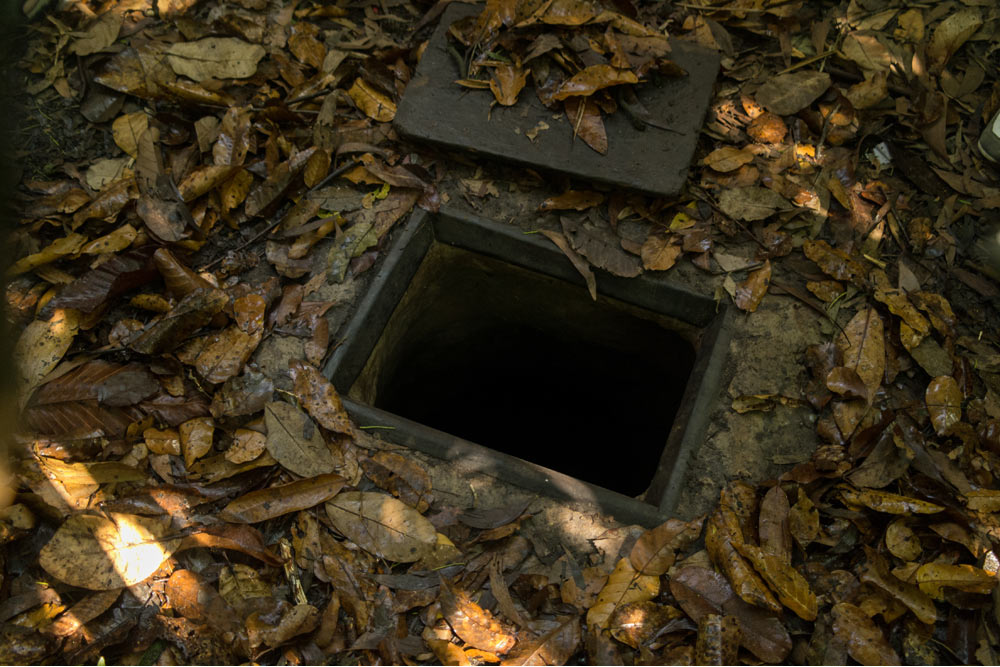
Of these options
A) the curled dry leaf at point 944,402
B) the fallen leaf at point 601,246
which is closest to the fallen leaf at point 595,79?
the fallen leaf at point 601,246

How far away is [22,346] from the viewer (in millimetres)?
2076

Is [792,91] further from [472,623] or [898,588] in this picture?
[472,623]

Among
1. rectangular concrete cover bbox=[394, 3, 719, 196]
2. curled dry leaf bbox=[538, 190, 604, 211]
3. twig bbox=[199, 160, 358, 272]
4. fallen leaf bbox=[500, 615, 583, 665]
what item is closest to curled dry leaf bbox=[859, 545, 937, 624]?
fallen leaf bbox=[500, 615, 583, 665]


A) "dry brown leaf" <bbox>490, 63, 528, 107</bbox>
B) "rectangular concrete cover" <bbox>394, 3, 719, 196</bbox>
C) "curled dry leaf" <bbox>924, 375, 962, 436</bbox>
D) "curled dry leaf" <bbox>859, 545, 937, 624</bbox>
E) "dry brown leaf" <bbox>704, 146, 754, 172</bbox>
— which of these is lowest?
"curled dry leaf" <bbox>859, 545, 937, 624</bbox>

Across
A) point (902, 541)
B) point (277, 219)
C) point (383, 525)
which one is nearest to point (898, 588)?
point (902, 541)

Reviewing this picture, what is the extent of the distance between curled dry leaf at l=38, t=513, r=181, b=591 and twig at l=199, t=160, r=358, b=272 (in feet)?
2.76

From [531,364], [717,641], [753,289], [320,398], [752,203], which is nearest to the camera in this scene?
[717,641]

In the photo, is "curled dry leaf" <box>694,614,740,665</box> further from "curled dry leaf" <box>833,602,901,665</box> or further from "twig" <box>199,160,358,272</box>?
"twig" <box>199,160,358,272</box>

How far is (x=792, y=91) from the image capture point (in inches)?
98.2

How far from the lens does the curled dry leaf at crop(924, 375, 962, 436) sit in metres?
1.95

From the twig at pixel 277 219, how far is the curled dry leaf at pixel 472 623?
4.25 ft

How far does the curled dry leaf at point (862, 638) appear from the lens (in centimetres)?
168

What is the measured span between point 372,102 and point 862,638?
2.27 metres

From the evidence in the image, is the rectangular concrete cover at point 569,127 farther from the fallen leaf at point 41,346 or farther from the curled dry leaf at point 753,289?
the fallen leaf at point 41,346
